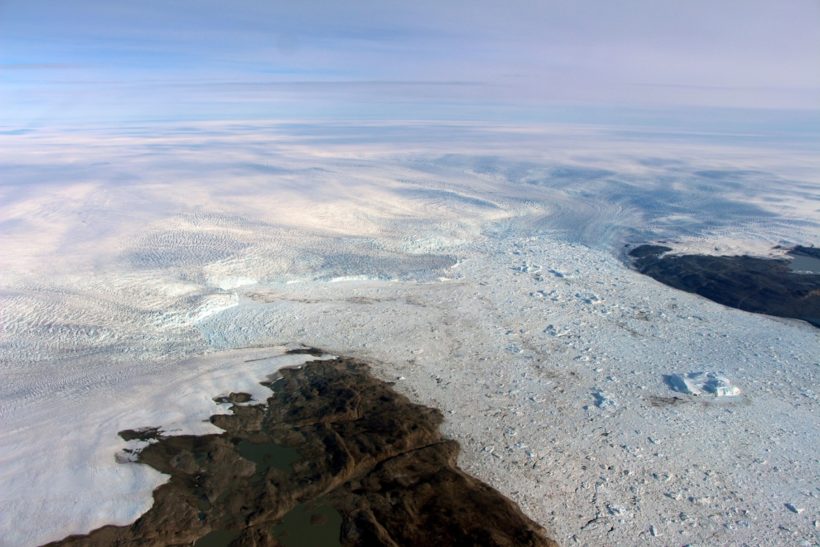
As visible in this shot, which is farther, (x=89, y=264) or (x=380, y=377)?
(x=89, y=264)

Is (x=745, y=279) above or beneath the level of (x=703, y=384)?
above

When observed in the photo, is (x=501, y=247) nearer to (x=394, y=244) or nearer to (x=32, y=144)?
(x=394, y=244)

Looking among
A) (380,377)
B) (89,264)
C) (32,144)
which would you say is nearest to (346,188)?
(89,264)

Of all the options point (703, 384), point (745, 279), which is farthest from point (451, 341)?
point (745, 279)

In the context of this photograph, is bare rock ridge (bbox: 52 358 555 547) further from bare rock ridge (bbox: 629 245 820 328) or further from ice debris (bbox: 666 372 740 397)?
bare rock ridge (bbox: 629 245 820 328)

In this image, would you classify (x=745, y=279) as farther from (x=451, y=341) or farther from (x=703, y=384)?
(x=451, y=341)

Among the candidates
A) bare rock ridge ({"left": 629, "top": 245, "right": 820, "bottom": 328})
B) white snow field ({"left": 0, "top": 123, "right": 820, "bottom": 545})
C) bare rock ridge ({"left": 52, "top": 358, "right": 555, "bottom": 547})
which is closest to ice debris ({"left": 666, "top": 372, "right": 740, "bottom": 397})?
white snow field ({"left": 0, "top": 123, "right": 820, "bottom": 545})
